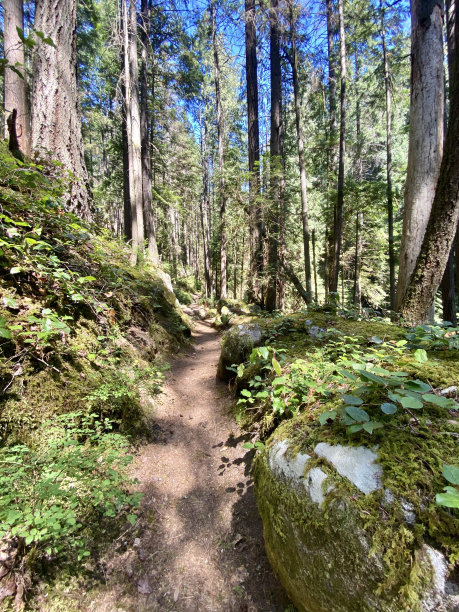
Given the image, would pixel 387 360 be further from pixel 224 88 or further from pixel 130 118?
pixel 224 88

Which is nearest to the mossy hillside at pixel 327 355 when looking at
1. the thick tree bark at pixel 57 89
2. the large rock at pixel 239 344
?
the large rock at pixel 239 344

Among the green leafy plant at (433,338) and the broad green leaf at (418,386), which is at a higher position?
the green leafy plant at (433,338)

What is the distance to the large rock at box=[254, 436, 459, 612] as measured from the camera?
1008mm

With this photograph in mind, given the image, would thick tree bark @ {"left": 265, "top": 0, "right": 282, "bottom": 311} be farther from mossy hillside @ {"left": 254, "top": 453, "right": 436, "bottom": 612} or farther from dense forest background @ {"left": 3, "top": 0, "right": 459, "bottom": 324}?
mossy hillside @ {"left": 254, "top": 453, "right": 436, "bottom": 612}

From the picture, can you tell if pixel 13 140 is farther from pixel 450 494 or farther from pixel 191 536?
pixel 450 494

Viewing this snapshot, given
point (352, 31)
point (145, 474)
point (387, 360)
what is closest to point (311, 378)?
point (387, 360)

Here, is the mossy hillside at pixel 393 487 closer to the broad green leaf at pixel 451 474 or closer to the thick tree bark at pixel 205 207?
the broad green leaf at pixel 451 474

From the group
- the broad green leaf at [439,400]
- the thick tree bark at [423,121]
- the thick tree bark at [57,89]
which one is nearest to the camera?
the broad green leaf at [439,400]

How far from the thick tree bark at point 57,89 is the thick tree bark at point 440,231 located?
5.39 metres

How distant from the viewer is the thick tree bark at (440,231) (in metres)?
3.04

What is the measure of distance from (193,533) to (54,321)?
228cm

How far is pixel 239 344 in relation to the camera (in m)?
4.14

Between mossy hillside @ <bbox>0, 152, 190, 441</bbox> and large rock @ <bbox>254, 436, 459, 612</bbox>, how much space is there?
1.85 metres

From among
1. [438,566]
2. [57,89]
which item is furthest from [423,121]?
[57,89]
